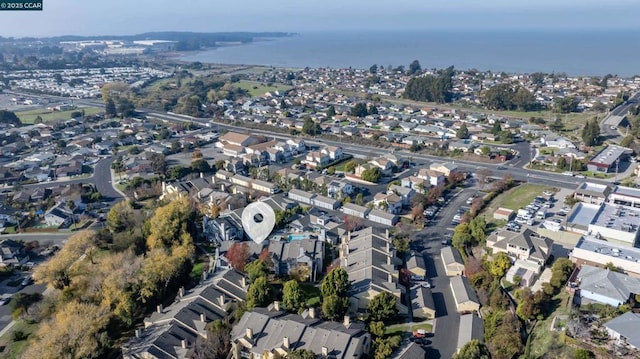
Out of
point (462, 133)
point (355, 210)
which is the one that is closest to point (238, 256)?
point (355, 210)

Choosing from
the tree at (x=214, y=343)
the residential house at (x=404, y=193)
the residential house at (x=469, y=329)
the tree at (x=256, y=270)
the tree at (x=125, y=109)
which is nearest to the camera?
the tree at (x=214, y=343)

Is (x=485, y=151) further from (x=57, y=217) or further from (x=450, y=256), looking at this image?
(x=57, y=217)

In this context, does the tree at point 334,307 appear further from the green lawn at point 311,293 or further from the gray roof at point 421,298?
the gray roof at point 421,298

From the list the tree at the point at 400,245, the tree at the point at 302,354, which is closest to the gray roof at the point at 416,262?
the tree at the point at 400,245

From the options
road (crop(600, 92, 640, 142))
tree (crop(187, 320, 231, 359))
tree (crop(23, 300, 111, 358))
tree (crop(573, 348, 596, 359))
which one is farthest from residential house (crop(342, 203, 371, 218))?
road (crop(600, 92, 640, 142))

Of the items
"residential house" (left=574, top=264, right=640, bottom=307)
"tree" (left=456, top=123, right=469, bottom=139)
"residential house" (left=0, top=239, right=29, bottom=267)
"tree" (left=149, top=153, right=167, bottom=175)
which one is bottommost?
"residential house" (left=0, top=239, right=29, bottom=267)

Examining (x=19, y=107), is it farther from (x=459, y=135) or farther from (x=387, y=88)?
(x=459, y=135)

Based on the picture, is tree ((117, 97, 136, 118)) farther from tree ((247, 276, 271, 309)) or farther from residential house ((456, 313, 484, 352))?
residential house ((456, 313, 484, 352))

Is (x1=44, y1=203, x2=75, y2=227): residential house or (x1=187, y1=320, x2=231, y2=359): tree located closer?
(x1=187, y1=320, x2=231, y2=359): tree
